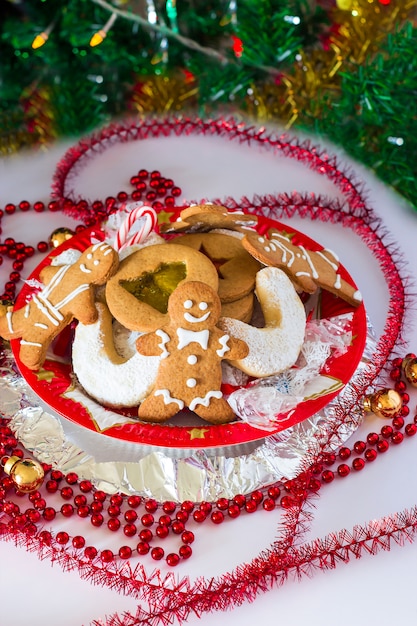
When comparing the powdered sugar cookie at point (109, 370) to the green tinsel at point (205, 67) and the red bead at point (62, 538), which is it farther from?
the green tinsel at point (205, 67)

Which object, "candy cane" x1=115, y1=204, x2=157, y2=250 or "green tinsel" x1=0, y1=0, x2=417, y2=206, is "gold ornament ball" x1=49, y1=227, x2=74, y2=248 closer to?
"candy cane" x1=115, y1=204, x2=157, y2=250

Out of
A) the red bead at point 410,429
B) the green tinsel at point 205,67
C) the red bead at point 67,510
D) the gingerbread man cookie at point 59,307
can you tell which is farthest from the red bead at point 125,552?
the green tinsel at point 205,67

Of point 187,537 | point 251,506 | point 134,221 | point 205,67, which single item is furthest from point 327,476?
point 205,67

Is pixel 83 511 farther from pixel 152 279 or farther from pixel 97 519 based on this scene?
pixel 152 279

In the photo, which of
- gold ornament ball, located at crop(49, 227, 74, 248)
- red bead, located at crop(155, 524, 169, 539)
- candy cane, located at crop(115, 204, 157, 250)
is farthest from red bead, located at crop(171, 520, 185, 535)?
gold ornament ball, located at crop(49, 227, 74, 248)

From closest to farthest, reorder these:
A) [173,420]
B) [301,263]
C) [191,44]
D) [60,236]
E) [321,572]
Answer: [321,572]
[173,420]
[301,263]
[60,236]
[191,44]

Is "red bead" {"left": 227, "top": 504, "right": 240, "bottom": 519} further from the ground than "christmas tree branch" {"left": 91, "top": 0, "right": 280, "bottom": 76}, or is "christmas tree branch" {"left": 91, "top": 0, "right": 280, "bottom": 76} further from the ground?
"christmas tree branch" {"left": 91, "top": 0, "right": 280, "bottom": 76}
